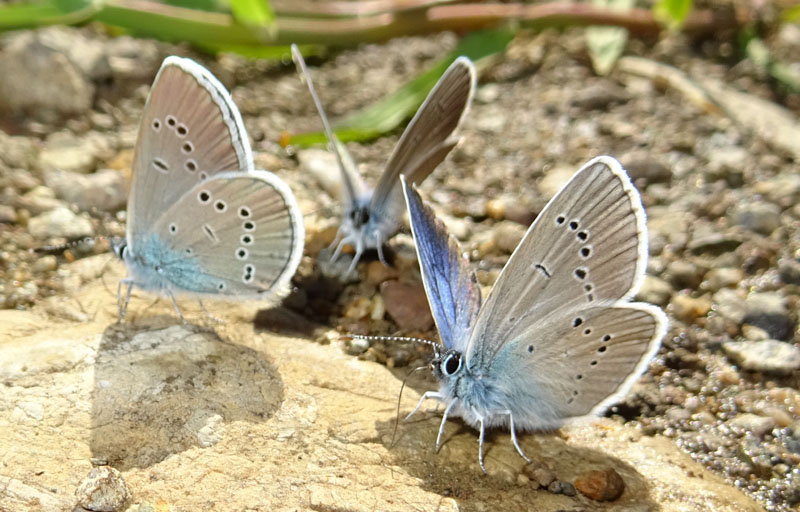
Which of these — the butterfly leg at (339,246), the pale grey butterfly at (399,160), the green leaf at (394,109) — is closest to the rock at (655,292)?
the pale grey butterfly at (399,160)

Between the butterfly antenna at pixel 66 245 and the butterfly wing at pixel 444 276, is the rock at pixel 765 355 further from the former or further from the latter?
the butterfly antenna at pixel 66 245

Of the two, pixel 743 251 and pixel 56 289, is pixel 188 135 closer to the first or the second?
pixel 56 289

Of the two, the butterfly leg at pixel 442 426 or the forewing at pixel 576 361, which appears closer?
the forewing at pixel 576 361

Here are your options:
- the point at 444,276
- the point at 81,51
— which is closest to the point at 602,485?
the point at 444,276

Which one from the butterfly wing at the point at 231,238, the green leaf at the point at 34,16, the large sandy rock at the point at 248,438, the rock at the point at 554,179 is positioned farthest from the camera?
the green leaf at the point at 34,16

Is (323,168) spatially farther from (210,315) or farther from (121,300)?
(121,300)

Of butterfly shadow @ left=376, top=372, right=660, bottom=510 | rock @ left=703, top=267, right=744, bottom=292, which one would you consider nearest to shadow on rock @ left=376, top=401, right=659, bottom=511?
butterfly shadow @ left=376, top=372, right=660, bottom=510

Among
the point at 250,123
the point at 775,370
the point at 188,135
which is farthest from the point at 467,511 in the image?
the point at 250,123

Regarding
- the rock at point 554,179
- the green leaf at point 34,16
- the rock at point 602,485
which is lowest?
the rock at point 602,485
